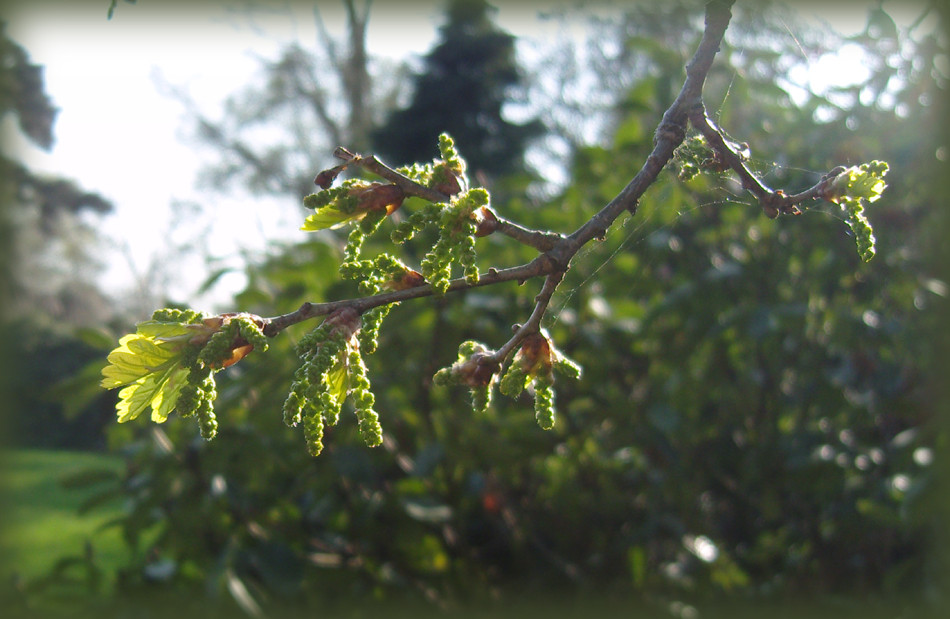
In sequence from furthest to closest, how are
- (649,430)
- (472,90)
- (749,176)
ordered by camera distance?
(472,90)
(649,430)
(749,176)

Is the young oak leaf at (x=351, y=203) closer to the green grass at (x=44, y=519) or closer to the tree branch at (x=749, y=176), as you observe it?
the tree branch at (x=749, y=176)

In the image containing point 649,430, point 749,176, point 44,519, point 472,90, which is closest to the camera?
point 749,176

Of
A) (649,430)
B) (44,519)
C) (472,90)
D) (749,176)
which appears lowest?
(44,519)

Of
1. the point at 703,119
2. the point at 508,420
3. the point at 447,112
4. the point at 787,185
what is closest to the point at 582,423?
the point at 508,420

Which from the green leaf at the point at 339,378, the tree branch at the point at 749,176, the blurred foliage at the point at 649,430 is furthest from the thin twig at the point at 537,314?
the blurred foliage at the point at 649,430

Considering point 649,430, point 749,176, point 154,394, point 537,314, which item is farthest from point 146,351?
point 649,430

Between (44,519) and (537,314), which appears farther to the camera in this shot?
(44,519)

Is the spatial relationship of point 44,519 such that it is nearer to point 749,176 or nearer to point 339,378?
point 339,378
